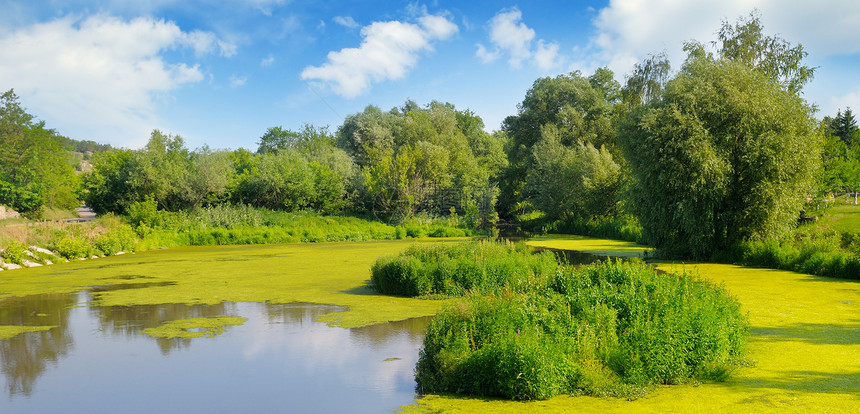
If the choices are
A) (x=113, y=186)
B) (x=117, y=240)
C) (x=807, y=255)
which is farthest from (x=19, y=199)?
(x=807, y=255)

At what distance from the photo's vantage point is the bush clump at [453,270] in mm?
13148

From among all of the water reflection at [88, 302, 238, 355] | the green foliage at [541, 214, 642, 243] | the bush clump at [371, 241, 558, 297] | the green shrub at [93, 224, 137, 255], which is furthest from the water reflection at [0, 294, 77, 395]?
the green foliage at [541, 214, 642, 243]

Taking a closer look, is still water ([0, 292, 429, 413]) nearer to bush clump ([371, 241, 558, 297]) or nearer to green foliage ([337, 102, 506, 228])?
bush clump ([371, 241, 558, 297])

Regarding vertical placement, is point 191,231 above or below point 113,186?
below

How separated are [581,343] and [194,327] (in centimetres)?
744

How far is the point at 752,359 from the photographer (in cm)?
757

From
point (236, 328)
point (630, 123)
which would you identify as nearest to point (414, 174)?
point (630, 123)

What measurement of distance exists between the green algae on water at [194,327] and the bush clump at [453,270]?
3939 millimetres

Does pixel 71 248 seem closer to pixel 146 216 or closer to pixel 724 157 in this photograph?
pixel 146 216

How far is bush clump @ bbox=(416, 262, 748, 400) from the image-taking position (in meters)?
6.37

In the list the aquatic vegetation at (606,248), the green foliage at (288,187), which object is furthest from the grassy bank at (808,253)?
the green foliage at (288,187)

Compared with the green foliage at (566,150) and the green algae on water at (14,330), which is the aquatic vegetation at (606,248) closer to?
the green foliage at (566,150)

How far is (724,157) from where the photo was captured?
1889 cm

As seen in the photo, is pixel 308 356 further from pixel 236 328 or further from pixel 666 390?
pixel 666 390
